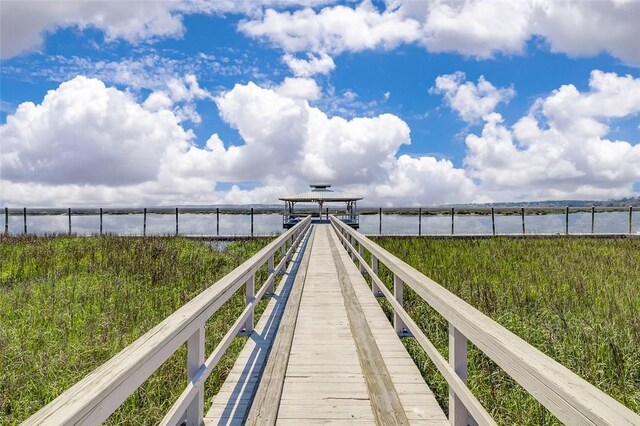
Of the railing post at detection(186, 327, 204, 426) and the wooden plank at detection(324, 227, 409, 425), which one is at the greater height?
the railing post at detection(186, 327, 204, 426)

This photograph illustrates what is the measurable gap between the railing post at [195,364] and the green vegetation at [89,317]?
4.07ft

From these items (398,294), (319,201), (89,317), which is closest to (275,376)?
(398,294)

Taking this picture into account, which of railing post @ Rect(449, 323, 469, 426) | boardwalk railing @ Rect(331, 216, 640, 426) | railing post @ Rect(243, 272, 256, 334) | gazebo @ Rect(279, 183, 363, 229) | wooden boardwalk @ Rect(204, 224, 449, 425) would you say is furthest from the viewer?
gazebo @ Rect(279, 183, 363, 229)

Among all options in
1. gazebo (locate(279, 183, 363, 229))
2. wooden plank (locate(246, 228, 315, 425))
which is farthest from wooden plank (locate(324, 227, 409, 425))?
gazebo (locate(279, 183, 363, 229))

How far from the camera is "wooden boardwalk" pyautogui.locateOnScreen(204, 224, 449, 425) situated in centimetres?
287

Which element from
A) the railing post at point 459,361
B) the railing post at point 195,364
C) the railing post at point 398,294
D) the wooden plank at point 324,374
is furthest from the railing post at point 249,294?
the railing post at point 459,361

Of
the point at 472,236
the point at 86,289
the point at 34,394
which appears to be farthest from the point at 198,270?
the point at 472,236

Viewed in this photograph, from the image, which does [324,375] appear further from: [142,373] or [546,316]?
[546,316]

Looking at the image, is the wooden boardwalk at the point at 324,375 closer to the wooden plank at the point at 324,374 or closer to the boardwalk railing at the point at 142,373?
the wooden plank at the point at 324,374

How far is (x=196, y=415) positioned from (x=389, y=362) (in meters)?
2.15

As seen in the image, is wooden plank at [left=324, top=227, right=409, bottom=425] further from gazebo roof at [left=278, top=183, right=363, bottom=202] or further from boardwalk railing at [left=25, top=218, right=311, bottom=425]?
gazebo roof at [left=278, top=183, right=363, bottom=202]

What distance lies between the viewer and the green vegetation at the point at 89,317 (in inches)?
156

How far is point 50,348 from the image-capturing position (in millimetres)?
5012

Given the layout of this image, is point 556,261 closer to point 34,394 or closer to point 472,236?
point 472,236
